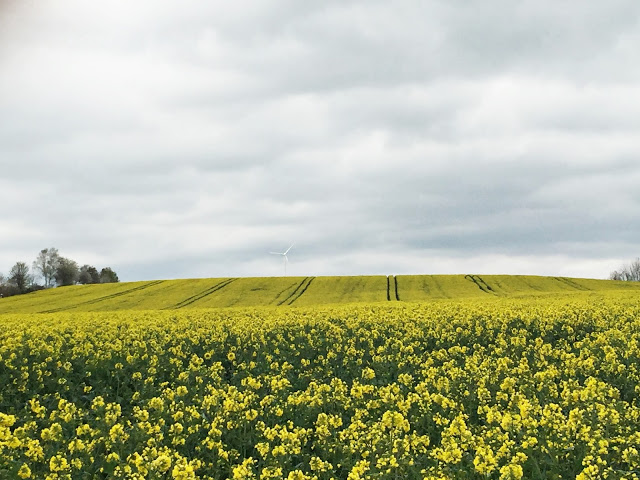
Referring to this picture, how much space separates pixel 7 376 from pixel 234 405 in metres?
11.1

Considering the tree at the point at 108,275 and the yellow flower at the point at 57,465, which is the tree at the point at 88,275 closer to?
the tree at the point at 108,275

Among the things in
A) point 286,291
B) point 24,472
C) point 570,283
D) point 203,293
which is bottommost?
point 24,472

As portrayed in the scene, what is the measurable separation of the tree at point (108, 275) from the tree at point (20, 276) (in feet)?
60.6

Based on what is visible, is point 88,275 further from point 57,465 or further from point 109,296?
point 57,465

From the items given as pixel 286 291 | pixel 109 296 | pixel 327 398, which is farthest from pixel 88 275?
pixel 327 398

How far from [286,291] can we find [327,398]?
207ft

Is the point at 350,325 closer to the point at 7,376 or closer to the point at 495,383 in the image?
the point at 495,383

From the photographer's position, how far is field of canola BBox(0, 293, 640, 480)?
30.9 ft

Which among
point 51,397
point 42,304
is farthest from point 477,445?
point 42,304

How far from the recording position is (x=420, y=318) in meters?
26.7

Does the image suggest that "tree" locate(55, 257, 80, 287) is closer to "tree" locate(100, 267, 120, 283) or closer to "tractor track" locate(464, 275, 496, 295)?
"tree" locate(100, 267, 120, 283)

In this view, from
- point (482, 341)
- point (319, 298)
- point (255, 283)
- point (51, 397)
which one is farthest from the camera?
point (255, 283)

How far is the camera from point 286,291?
76250mm

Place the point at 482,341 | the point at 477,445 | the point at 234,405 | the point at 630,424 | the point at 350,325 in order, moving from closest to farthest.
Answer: the point at 477,445
the point at 630,424
the point at 234,405
the point at 482,341
the point at 350,325
